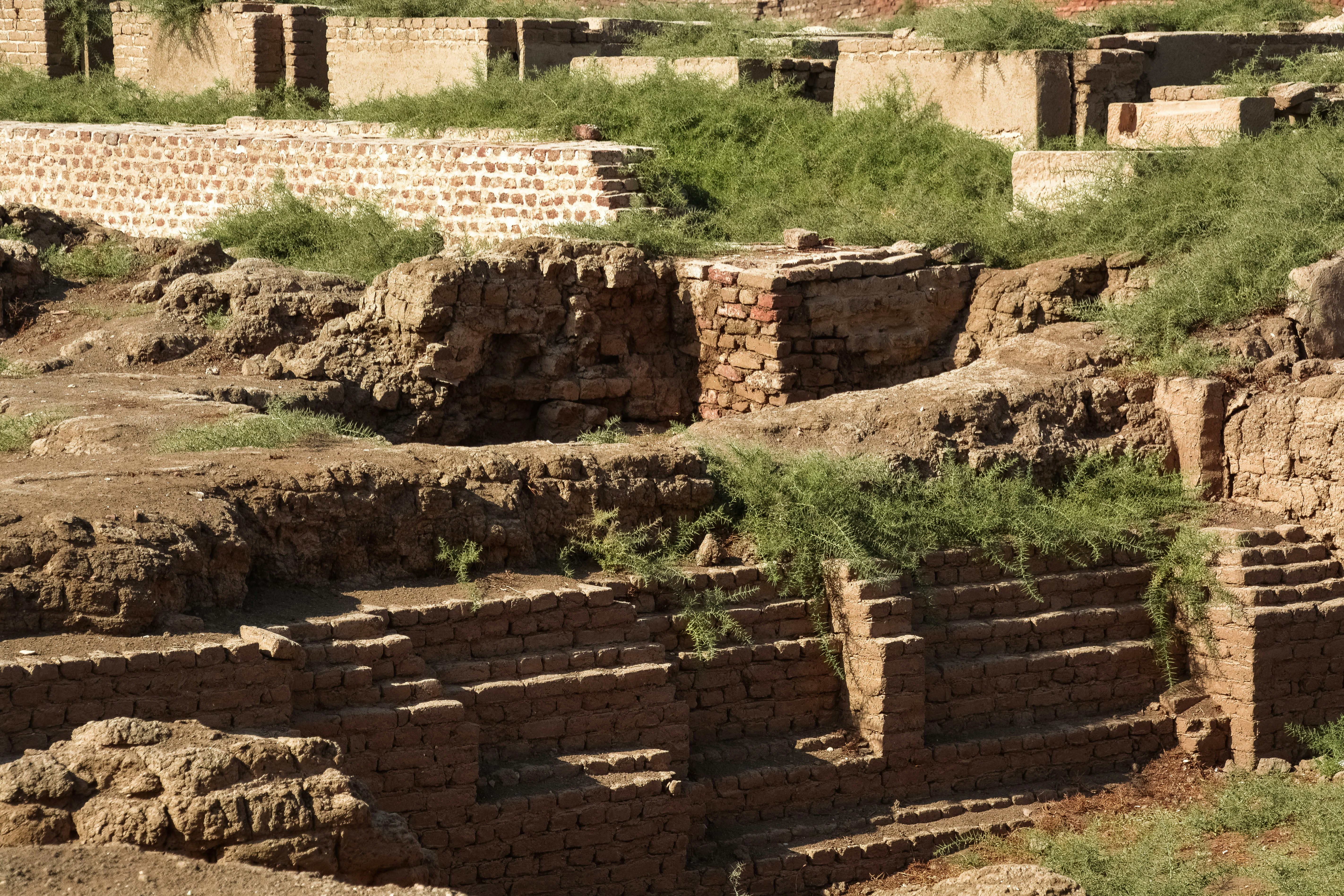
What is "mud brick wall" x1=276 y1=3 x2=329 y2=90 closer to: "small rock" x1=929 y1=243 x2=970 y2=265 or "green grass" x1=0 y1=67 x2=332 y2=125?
"green grass" x1=0 y1=67 x2=332 y2=125

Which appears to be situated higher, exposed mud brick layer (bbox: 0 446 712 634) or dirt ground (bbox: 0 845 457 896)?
exposed mud brick layer (bbox: 0 446 712 634)

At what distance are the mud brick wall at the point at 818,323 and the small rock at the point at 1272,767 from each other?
3251 millimetres

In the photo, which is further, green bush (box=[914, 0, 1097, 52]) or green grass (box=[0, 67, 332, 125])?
green grass (box=[0, 67, 332, 125])

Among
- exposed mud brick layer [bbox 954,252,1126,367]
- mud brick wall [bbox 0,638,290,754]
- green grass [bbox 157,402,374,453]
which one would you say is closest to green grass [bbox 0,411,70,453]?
green grass [bbox 157,402,374,453]

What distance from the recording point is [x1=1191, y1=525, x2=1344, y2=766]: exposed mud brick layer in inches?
326

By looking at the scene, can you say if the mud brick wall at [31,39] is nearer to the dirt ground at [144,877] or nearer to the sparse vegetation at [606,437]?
the sparse vegetation at [606,437]

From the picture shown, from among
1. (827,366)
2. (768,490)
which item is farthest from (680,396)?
(768,490)

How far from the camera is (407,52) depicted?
1470cm

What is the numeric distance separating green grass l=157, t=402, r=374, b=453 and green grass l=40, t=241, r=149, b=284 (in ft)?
16.5

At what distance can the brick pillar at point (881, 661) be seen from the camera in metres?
7.61

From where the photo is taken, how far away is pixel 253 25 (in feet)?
51.8

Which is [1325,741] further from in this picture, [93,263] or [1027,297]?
[93,263]

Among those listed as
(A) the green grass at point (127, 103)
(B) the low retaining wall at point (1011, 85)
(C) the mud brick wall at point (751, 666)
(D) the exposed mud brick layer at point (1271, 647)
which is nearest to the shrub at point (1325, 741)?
(D) the exposed mud brick layer at point (1271, 647)

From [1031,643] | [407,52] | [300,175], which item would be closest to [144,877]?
[1031,643]
